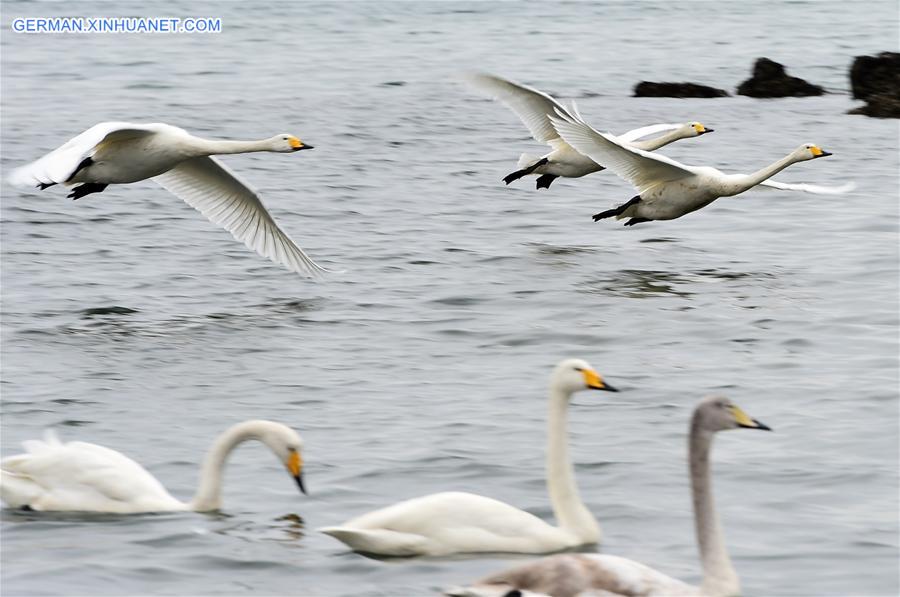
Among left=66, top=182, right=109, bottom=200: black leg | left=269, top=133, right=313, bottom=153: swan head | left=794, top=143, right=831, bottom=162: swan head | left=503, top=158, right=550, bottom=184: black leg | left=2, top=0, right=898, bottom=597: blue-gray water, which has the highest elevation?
left=269, top=133, right=313, bottom=153: swan head

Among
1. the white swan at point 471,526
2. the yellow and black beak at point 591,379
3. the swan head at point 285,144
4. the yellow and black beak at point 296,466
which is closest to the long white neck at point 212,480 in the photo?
the yellow and black beak at point 296,466

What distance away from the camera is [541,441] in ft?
30.2

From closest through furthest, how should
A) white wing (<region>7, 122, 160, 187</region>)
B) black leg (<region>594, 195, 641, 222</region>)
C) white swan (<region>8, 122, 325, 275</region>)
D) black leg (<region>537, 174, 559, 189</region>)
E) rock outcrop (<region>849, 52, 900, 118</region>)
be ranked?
white wing (<region>7, 122, 160, 187</region>)
white swan (<region>8, 122, 325, 275</region>)
black leg (<region>594, 195, 641, 222</region>)
black leg (<region>537, 174, 559, 189</region>)
rock outcrop (<region>849, 52, 900, 118</region>)

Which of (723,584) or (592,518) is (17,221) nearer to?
(592,518)

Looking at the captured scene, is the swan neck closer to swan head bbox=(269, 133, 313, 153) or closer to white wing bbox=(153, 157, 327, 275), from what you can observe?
white wing bbox=(153, 157, 327, 275)

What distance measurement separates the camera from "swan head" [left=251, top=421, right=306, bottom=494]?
25.7 ft

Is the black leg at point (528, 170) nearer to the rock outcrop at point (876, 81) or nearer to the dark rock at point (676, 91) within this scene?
the rock outcrop at point (876, 81)

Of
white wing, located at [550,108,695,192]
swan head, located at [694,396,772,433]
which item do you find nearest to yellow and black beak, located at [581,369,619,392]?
swan head, located at [694,396,772,433]

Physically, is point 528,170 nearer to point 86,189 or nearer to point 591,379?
point 86,189

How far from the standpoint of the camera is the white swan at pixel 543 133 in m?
16.2

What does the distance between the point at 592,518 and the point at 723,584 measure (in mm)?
1117

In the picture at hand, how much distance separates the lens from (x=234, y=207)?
14.4m

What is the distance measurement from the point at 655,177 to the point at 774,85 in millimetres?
16319

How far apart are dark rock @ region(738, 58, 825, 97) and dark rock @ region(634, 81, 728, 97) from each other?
0.55 meters
